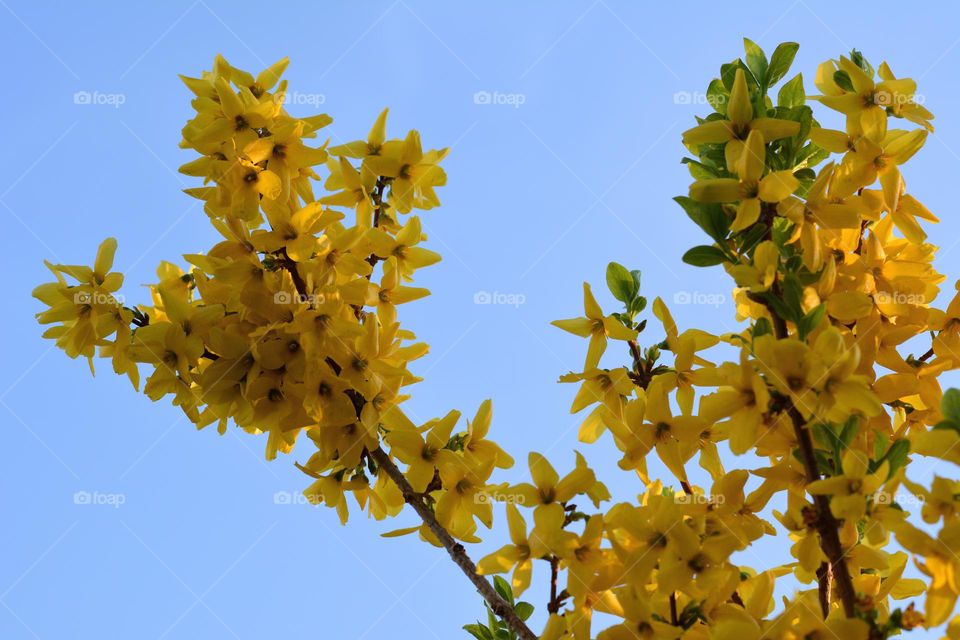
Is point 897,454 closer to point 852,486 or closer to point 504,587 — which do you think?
point 852,486

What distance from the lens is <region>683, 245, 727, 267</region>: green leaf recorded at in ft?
6.88

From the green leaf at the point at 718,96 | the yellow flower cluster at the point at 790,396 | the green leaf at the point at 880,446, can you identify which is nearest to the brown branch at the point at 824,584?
the yellow flower cluster at the point at 790,396

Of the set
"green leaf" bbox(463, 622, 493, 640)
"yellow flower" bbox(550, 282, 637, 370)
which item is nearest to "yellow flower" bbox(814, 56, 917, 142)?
"yellow flower" bbox(550, 282, 637, 370)

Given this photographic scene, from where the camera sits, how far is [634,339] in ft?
7.36

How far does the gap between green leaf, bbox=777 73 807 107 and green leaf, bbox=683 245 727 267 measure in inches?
23.9

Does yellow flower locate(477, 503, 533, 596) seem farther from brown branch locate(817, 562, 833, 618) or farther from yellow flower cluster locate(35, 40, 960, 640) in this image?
brown branch locate(817, 562, 833, 618)

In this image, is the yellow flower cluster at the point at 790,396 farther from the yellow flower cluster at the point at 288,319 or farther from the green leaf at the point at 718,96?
the yellow flower cluster at the point at 288,319

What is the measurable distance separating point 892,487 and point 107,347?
2.21 meters

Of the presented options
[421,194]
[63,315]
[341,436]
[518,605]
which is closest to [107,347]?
[63,315]

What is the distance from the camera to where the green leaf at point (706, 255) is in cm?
210

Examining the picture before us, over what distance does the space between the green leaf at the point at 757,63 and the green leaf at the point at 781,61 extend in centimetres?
2

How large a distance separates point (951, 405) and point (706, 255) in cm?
72

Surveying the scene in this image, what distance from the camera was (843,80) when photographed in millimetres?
2318

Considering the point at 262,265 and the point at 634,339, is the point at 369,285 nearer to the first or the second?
the point at 262,265
